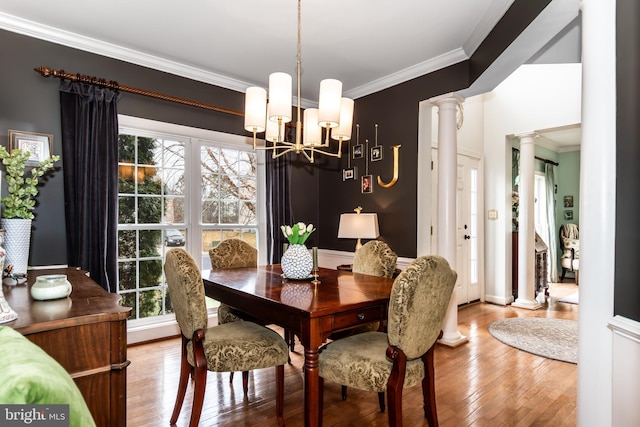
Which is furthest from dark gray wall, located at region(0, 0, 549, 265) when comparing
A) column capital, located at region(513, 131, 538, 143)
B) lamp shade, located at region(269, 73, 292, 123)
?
column capital, located at region(513, 131, 538, 143)

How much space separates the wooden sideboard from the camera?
1206 millimetres

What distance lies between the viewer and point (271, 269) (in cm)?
293

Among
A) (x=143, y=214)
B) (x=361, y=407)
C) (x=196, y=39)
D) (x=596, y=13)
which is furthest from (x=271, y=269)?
(x=596, y=13)

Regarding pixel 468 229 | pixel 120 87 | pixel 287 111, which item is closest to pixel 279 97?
pixel 287 111

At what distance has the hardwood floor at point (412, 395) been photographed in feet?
7.12

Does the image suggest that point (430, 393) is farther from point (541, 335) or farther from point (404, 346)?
point (541, 335)

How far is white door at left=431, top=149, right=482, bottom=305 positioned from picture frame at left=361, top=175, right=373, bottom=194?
4.95 feet

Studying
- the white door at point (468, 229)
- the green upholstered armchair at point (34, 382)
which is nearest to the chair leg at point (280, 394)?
the green upholstered armchair at point (34, 382)

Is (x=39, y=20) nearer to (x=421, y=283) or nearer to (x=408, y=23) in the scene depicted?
(x=408, y=23)

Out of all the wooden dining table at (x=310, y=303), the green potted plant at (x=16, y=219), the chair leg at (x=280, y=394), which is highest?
the green potted plant at (x=16, y=219)

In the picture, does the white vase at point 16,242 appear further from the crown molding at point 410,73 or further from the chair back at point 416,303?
the crown molding at point 410,73

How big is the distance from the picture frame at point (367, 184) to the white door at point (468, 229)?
1.51m

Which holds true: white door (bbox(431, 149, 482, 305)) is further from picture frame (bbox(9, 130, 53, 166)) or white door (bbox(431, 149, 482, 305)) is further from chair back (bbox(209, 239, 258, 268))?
picture frame (bbox(9, 130, 53, 166))

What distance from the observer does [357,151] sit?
4254 millimetres
